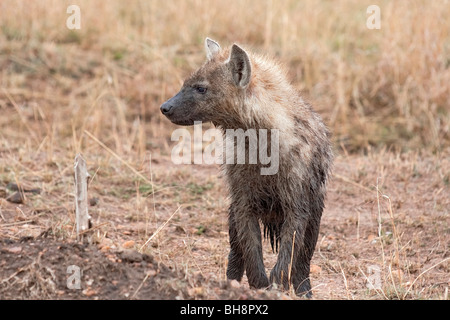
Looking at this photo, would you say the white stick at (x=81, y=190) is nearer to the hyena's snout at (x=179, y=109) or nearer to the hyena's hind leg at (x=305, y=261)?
the hyena's snout at (x=179, y=109)

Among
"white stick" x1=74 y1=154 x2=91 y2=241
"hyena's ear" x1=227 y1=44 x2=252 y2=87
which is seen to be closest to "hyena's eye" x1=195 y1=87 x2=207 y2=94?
"hyena's ear" x1=227 y1=44 x2=252 y2=87

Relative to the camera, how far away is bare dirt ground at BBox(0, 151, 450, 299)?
4250mm

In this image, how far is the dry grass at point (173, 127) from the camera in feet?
19.6

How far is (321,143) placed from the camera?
5203 millimetres

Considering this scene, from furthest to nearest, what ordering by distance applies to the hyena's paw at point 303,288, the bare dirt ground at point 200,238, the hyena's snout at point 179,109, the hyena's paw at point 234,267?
the hyena's paw at point 234,267 → the hyena's paw at point 303,288 → the hyena's snout at point 179,109 → the bare dirt ground at point 200,238

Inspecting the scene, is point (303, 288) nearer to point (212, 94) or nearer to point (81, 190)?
point (212, 94)

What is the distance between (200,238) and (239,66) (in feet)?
5.65

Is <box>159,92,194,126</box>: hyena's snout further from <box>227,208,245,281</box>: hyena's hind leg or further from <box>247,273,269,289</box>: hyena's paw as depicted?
<box>247,273,269,289</box>: hyena's paw

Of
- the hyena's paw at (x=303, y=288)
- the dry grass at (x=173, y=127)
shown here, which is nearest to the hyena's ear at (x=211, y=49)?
the dry grass at (x=173, y=127)

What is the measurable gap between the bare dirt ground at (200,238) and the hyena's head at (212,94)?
2.71 feet

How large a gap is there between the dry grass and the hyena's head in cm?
93

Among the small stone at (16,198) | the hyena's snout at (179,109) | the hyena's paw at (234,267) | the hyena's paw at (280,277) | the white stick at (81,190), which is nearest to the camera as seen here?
the white stick at (81,190)

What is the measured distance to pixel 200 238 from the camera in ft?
20.3

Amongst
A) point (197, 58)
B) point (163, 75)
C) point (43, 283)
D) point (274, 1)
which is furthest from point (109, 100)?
point (43, 283)
